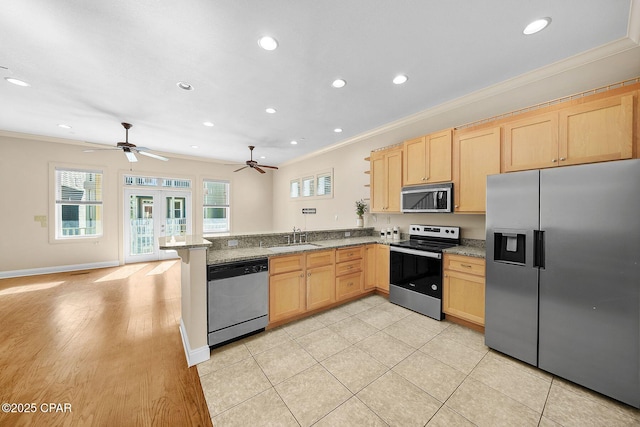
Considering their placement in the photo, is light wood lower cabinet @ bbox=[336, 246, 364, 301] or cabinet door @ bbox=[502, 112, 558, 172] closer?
cabinet door @ bbox=[502, 112, 558, 172]

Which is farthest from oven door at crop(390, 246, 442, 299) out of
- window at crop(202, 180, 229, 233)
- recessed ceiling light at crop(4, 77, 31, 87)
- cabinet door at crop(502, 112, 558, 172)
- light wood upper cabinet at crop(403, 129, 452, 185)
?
window at crop(202, 180, 229, 233)

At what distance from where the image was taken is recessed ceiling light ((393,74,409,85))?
8.63 feet

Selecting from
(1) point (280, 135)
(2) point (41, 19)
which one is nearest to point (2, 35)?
(2) point (41, 19)

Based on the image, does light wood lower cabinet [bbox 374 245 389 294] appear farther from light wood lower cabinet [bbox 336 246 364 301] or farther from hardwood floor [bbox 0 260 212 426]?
hardwood floor [bbox 0 260 212 426]

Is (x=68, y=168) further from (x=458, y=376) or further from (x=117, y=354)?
(x=458, y=376)

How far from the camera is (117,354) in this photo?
7.40 feet

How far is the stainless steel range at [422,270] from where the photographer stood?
2.86 metres

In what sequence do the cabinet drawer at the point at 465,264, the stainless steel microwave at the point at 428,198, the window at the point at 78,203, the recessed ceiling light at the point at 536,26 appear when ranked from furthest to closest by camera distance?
the window at the point at 78,203, the stainless steel microwave at the point at 428,198, the cabinet drawer at the point at 465,264, the recessed ceiling light at the point at 536,26

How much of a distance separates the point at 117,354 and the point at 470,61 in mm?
4684

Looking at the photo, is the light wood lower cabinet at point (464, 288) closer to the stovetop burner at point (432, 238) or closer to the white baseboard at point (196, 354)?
the stovetop burner at point (432, 238)

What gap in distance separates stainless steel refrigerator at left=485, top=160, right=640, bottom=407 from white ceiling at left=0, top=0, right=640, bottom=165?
129cm

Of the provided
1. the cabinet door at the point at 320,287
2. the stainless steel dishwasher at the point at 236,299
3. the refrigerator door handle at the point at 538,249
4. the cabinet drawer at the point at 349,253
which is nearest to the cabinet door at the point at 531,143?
the refrigerator door handle at the point at 538,249

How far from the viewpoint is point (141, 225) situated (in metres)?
6.12

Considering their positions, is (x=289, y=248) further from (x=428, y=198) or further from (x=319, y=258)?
(x=428, y=198)
